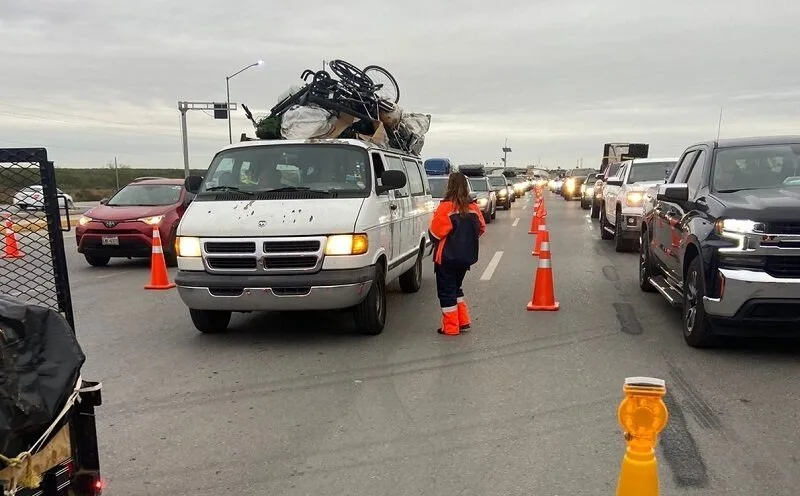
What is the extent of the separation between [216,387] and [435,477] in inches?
92.7

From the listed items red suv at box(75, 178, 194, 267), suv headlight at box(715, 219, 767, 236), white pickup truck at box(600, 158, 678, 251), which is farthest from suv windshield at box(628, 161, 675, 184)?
suv headlight at box(715, 219, 767, 236)

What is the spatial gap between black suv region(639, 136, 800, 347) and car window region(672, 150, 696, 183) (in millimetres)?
110

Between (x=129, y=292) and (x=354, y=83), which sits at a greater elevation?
(x=354, y=83)

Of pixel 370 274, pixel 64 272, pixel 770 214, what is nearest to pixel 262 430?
pixel 64 272

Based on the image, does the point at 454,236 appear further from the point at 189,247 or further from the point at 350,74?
the point at 350,74

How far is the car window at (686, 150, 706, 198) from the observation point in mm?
7047

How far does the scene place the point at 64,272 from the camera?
10.2 ft

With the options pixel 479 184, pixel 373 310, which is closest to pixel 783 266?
pixel 373 310

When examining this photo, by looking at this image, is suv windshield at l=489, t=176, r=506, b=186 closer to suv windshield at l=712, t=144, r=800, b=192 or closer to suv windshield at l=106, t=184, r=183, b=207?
suv windshield at l=106, t=184, r=183, b=207

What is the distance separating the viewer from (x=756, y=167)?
269 inches

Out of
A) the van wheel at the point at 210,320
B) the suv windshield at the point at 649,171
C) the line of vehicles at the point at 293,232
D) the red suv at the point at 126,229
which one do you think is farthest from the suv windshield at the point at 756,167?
the red suv at the point at 126,229

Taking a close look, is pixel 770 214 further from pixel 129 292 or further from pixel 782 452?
pixel 129 292

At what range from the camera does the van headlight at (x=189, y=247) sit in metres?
6.55

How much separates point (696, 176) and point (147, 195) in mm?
10500
